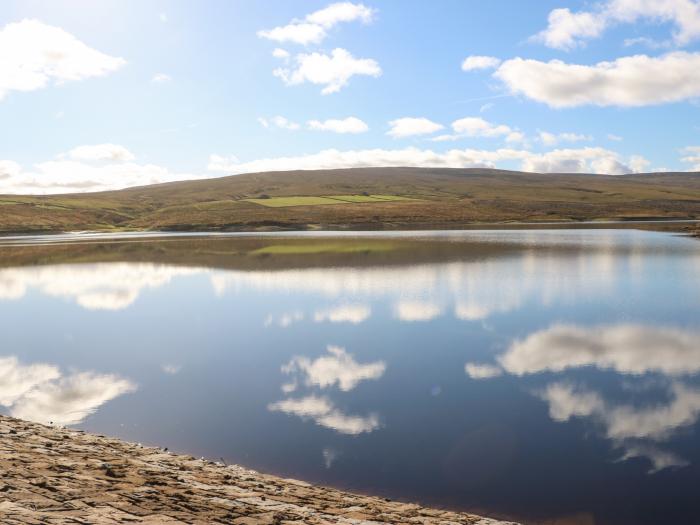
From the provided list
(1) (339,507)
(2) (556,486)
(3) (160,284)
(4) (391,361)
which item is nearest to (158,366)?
(4) (391,361)

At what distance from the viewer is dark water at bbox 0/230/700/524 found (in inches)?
477

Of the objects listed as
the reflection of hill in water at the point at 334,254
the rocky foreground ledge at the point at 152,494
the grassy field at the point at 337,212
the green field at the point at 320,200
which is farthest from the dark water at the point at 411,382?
the green field at the point at 320,200

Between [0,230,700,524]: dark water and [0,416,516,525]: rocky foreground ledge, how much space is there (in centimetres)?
113

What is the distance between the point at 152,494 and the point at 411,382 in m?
10.1

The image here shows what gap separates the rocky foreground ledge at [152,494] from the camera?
844 cm

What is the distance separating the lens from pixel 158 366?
2127 cm

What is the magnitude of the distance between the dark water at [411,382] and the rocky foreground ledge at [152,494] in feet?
3.69

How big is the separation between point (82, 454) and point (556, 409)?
1200cm

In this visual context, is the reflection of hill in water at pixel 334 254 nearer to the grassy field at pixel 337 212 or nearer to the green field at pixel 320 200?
the grassy field at pixel 337 212

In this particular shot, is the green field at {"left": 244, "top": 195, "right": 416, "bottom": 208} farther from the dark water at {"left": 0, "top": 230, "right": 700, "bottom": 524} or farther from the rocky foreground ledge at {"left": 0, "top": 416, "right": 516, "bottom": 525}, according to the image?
the rocky foreground ledge at {"left": 0, "top": 416, "right": 516, "bottom": 525}

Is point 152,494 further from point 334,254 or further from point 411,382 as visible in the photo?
point 334,254

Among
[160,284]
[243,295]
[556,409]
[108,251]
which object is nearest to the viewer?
[556,409]

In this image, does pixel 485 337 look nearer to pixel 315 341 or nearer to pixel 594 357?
pixel 594 357

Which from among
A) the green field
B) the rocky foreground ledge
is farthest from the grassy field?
the rocky foreground ledge
